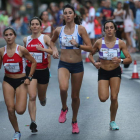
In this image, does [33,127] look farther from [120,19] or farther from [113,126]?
[120,19]

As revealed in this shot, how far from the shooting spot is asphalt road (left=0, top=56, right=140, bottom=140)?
7914 mm

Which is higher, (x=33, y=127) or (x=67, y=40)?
(x=67, y=40)

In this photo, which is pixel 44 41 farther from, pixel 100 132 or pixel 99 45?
pixel 100 132

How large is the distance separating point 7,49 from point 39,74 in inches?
48.6

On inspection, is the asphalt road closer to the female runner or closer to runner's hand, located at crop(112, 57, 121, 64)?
the female runner

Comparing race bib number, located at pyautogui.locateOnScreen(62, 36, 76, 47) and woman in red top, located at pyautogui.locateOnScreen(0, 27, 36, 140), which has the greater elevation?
race bib number, located at pyautogui.locateOnScreen(62, 36, 76, 47)

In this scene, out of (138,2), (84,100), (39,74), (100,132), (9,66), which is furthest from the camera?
(138,2)

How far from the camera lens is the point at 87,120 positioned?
9133 millimetres

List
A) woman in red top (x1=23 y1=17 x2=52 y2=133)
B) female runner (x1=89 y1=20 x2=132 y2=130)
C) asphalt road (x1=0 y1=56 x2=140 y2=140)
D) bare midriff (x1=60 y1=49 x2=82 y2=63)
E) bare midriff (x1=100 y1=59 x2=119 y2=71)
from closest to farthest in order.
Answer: asphalt road (x1=0 y1=56 x2=140 y2=140) → bare midriff (x1=60 y1=49 x2=82 y2=63) → female runner (x1=89 y1=20 x2=132 y2=130) → bare midriff (x1=100 y1=59 x2=119 y2=71) → woman in red top (x1=23 y1=17 x2=52 y2=133)

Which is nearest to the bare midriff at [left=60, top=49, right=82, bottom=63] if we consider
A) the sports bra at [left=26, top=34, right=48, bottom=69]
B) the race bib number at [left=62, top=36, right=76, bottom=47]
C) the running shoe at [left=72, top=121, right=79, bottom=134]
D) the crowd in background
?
the race bib number at [left=62, top=36, right=76, bottom=47]

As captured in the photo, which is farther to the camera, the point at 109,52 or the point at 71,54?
the point at 109,52

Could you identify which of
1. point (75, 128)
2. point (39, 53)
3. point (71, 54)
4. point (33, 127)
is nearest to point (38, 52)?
point (39, 53)

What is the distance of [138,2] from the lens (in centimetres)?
2133

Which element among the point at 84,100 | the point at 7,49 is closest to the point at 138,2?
the point at 84,100
